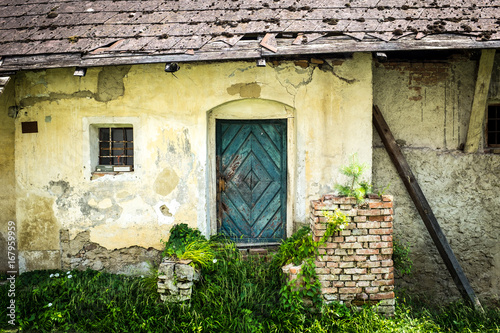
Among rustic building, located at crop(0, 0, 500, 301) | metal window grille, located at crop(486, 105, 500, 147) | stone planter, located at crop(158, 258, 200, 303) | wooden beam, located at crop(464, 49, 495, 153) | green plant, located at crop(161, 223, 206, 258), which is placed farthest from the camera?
metal window grille, located at crop(486, 105, 500, 147)

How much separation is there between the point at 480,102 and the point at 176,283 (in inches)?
189

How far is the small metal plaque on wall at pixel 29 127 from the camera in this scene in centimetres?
541

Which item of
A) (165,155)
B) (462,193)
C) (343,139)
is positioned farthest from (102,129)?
(462,193)

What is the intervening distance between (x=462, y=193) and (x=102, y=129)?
18.4 ft

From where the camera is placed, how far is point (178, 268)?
4.28m

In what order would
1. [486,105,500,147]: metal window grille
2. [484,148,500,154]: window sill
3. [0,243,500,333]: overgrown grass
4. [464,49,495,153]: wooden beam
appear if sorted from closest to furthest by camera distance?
[0,243,500,333]: overgrown grass → [464,49,495,153]: wooden beam → [484,148,500,154]: window sill → [486,105,500,147]: metal window grille

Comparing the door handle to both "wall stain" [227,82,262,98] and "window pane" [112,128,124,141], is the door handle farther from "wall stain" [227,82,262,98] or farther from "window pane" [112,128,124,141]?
"window pane" [112,128,124,141]

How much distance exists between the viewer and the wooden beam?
5.14 metres

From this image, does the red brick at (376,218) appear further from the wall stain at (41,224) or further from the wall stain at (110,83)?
the wall stain at (41,224)

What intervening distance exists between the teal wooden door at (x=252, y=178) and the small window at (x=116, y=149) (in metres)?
1.34

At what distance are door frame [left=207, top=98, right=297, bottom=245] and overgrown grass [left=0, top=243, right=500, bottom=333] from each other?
2.98ft

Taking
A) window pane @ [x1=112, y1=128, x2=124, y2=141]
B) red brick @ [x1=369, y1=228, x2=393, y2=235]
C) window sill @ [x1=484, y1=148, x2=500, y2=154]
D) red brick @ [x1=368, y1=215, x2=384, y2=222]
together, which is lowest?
red brick @ [x1=369, y1=228, x2=393, y2=235]

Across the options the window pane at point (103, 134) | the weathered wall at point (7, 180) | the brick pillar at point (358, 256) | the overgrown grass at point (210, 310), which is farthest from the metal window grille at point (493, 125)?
the weathered wall at point (7, 180)

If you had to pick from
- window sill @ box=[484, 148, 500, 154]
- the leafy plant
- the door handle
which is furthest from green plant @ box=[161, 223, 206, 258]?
window sill @ box=[484, 148, 500, 154]
